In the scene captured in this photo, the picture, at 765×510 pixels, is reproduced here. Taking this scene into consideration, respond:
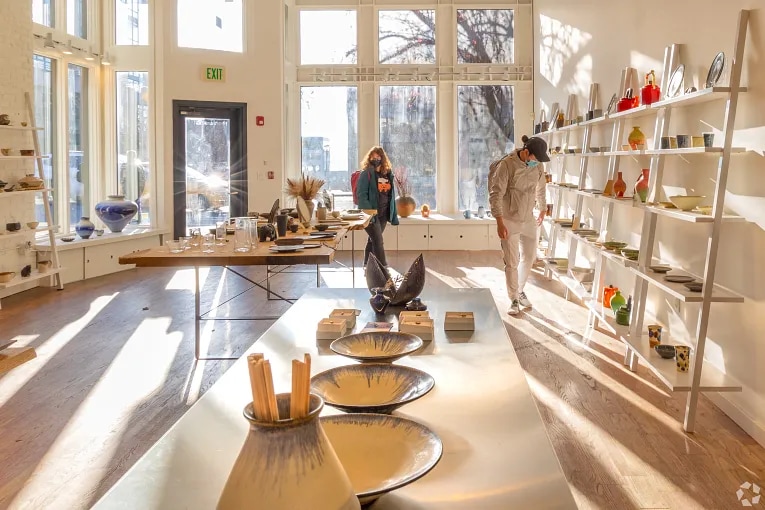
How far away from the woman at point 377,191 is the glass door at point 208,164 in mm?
3010

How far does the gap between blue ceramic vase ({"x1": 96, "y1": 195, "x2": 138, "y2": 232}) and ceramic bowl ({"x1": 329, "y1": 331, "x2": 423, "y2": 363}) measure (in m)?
8.10

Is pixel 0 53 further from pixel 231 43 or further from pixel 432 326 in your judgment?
pixel 432 326

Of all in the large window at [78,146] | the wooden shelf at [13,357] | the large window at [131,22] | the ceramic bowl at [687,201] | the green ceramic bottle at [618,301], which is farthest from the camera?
the large window at [131,22]

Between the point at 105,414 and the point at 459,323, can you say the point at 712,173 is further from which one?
the point at 105,414

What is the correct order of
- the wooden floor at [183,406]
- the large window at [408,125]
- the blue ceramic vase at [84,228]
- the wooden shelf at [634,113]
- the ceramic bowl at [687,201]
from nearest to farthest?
the wooden floor at [183,406]
the ceramic bowl at [687,201]
the wooden shelf at [634,113]
the blue ceramic vase at [84,228]
the large window at [408,125]

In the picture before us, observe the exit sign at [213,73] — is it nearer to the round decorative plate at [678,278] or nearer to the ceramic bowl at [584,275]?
the ceramic bowl at [584,275]

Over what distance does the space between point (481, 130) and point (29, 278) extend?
7.43 m

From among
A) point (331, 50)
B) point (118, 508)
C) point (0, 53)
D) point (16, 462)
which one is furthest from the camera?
point (331, 50)

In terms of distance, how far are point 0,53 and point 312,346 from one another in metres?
6.81

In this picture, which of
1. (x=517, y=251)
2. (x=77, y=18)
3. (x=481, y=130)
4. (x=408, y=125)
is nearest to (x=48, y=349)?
(x=517, y=251)

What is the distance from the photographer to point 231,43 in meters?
10.9

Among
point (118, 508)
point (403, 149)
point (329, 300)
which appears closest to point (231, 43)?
point (403, 149)

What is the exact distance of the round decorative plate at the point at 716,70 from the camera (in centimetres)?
398

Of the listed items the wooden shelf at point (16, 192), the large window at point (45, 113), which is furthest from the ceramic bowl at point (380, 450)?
the large window at point (45, 113)
